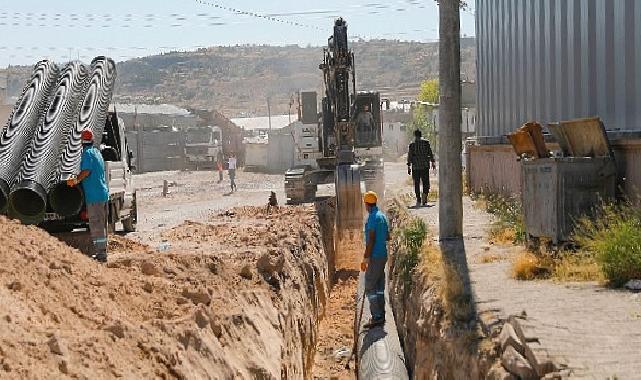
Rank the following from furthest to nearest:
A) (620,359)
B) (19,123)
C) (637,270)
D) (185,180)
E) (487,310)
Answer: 1. (185,180)
2. (19,123)
3. (637,270)
4. (487,310)
5. (620,359)

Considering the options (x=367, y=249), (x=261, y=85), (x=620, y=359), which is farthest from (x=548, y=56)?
(x=261, y=85)

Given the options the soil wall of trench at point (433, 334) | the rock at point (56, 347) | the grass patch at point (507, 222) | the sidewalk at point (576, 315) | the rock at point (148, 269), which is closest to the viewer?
the rock at point (56, 347)

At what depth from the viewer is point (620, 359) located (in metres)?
6.36

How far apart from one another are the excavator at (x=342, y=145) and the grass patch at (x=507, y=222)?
4.32 meters

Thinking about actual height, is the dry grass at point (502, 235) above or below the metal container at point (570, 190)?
below

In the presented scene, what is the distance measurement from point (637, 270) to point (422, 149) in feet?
37.4

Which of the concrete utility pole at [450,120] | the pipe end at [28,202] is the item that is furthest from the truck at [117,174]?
the concrete utility pole at [450,120]

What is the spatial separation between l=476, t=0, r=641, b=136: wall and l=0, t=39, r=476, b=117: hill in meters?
120

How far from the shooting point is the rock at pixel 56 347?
619cm

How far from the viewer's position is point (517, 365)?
657 centimetres

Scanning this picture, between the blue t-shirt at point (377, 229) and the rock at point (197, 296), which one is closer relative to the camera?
the rock at point (197, 296)

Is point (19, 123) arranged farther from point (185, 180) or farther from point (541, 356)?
point (185, 180)

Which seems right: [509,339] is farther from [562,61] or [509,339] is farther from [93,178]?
[562,61]

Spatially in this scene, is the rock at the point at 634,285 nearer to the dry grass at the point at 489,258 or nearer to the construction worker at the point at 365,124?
the dry grass at the point at 489,258
